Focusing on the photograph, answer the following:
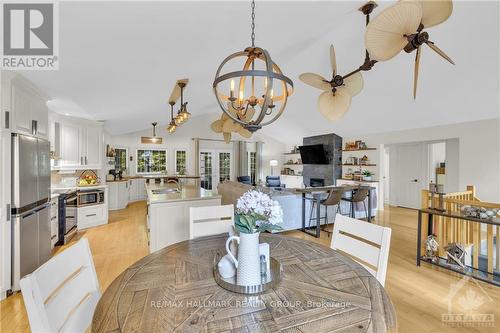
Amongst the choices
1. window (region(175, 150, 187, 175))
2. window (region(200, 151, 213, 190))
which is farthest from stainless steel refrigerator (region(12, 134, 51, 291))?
window (region(200, 151, 213, 190))

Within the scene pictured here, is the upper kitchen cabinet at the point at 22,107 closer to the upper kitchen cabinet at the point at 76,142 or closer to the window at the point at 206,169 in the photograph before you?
the upper kitchen cabinet at the point at 76,142

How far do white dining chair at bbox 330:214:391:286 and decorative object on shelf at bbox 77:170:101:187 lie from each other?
4989mm

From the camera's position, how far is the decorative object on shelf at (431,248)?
307cm

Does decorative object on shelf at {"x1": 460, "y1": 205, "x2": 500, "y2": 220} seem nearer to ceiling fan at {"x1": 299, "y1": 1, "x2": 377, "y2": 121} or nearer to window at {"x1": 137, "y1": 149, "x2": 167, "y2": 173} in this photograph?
ceiling fan at {"x1": 299, "y1": 1, "x2": 377, "y2": 121}

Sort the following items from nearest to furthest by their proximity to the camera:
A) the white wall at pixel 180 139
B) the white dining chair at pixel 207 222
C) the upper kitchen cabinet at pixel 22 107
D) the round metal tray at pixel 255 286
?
the round metal tray at pixel 255 286 → the white dining chair at pixel 207 222 → the upper kitchen cabinet at pixel 22 107 → the white wall at pixel 180 139

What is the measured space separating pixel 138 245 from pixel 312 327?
3.55 m

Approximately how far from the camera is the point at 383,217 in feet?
18.6

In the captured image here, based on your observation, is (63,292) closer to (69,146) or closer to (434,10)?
(434,10)

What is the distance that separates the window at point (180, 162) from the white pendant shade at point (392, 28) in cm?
787

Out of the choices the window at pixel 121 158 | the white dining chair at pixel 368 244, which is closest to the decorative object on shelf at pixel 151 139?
the window at pixel 121 158

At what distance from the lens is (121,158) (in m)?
7.70

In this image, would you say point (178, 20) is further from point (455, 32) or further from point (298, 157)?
point (298, 157)

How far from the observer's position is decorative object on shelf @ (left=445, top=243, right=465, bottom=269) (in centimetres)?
291

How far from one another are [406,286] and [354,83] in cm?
224
